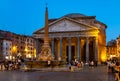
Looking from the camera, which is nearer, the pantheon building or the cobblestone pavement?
the cobblestone pavement

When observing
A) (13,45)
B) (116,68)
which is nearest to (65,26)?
(13,45)

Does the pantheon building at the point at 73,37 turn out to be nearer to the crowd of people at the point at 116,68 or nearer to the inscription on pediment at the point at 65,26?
the inscription on pediment at the point at 65,26

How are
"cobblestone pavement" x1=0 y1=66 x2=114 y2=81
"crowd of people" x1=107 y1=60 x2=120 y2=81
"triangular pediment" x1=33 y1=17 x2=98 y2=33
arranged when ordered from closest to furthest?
"crowd of people" x1=107 y1=60 x2=120 y2=81 → "cobblestone pavement" x1=0 y1=66 x2=114 y2=81 → "triangular pediment" x1=33 y1=17 x2=98 y2=33

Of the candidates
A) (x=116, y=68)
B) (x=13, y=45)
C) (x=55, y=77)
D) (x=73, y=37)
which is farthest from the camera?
(x=13, y=45)

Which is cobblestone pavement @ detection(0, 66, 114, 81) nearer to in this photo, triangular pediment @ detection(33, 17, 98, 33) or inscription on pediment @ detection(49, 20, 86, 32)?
triangular pediment @ detection(33, 17, 98, 33)

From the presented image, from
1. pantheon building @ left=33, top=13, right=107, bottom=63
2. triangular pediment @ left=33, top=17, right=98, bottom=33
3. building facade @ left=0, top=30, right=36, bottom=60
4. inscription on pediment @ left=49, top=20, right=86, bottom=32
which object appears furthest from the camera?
building facade @ left=0, top=30, right=36, bottom=60

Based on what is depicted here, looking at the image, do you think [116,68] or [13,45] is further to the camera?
[13,45]

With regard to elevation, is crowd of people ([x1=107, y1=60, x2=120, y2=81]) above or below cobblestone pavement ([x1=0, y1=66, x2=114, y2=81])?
above

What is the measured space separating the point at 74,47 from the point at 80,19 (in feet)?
30.3

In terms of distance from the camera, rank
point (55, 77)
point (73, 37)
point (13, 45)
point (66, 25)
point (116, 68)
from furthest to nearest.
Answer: point (13, 45) < point (66, 25) < point (73, 37) < point (55, 77) < point (116, 68)

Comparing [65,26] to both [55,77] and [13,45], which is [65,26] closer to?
[13,45]

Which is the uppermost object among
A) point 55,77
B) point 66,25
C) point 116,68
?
point 66,25

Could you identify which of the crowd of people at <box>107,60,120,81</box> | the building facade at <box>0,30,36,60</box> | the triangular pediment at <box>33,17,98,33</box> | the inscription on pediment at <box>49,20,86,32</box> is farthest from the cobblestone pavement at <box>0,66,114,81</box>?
the building facade at <box>0,30,36,60</box>

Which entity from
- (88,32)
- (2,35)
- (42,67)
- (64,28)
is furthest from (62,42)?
(42,67)
